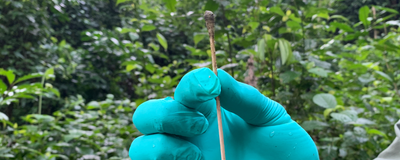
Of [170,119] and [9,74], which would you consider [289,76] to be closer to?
[170,119]

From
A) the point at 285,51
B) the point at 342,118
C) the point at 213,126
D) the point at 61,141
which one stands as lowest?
the point at 61,141

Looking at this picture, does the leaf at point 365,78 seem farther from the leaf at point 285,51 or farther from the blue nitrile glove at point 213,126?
the blue nitrile glove at point 213,126

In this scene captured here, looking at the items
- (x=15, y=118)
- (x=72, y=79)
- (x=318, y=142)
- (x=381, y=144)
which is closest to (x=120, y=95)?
(x=72, y=79)

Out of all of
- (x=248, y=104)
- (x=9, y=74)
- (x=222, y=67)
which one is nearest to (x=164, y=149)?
(x=248, y=104)

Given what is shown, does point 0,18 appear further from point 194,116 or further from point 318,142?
point 318,142

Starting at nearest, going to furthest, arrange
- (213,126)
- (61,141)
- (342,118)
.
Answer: (213,126) < (342,118) < (61,141)

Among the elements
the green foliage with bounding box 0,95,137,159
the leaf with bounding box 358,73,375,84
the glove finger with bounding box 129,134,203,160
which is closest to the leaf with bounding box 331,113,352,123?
the leaf with bounding box 358,73,375,84

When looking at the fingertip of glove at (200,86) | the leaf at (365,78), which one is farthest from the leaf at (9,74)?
the leaf at (365,78)

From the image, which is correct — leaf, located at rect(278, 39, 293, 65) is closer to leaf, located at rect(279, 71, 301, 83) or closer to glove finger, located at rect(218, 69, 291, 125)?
leaf, located at rect(279, 71, 301, 83)
